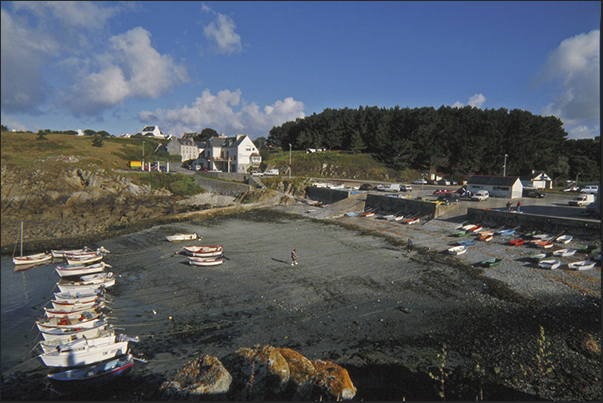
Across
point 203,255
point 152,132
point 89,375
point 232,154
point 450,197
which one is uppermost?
point 152,132

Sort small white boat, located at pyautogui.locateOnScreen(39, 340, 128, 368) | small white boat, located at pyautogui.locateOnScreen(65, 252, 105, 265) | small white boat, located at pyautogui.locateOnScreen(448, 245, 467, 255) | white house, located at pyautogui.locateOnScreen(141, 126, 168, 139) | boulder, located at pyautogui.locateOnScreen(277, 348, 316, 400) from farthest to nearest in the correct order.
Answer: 1. white house, located at pyautogui.locateOnScreen(141, 126, 168, 139)
2. small white boat, located at pyautogui.locateOnScreen(448, 245, 467, 255)
3. small white boat, located at pyautogui.locateOnScreen(65, 252, 105, 265)
4. small white boat, located at pyautogui.locateOnScreen(39, 340, 128, 368)
5. boulder, located at pyautogui.locateOnScreen(277, 348, 316, 400)

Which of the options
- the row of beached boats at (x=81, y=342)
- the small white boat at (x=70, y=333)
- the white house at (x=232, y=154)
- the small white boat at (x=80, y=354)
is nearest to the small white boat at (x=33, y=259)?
the row of beached boats at (x=81, y=342)

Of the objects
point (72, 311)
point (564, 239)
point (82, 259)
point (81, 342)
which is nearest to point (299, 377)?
point (81, 342)

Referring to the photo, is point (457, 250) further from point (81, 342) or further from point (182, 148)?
point (182, 148)

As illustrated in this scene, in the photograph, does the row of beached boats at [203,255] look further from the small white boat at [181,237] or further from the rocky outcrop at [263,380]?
the rocky outcrop at [263,380]

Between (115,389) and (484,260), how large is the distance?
2412 cm

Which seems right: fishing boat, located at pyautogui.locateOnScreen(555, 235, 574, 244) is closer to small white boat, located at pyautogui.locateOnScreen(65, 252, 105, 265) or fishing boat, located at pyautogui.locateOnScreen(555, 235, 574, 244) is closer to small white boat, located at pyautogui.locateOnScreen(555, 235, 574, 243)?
small white boat, located at pyautogui.locateOnScreen(555, 235, 574, 243)

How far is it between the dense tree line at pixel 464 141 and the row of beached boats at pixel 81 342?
71579mm

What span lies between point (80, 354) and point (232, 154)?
60017 millimetres

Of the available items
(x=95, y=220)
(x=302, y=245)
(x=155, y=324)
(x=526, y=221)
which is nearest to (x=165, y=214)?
(x=95, y=220)

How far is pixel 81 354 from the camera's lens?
12.7 m

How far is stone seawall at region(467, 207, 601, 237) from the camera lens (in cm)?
2633

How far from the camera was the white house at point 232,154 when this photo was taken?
68.8m

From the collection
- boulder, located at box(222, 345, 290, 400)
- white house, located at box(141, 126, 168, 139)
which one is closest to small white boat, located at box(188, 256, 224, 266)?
boulder, located at box(222, 345, 290, 400)
